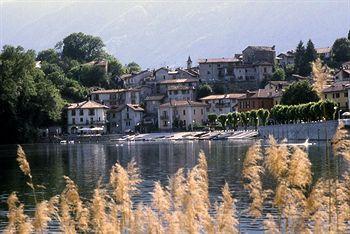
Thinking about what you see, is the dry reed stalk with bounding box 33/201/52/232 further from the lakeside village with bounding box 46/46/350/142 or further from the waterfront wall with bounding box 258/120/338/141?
the lakeside village with bounding box 46/46/350/142

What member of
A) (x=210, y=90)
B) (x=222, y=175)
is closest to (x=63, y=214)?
(x=222, y=175)

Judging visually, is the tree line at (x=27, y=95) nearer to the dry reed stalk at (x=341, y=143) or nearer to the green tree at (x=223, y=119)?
the green tree at (x=223, y=119)

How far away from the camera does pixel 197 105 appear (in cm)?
12900

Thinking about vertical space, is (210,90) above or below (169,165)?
above

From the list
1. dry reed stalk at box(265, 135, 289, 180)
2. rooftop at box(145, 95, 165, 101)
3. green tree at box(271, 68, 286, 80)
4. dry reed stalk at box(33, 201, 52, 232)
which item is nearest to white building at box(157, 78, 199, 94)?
rooftop at box(145, 95, 165, 101)

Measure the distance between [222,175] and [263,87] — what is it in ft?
323

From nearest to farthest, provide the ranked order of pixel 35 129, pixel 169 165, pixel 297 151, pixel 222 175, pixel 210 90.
Answer: pixel 297 151
pixel 222 175
pixel 169 165
pixel 35 129
pixel 210 90

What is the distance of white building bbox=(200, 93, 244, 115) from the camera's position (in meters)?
130

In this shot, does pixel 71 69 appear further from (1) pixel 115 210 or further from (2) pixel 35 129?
(1) pixel 115 210

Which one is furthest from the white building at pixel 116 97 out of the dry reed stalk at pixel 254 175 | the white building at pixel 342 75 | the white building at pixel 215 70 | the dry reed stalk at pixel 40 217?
the dry reed stalk at pixel 254 175

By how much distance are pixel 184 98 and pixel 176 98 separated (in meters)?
1.41

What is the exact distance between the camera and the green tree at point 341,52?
441ft

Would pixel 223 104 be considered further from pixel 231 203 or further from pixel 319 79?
pixel 231 203

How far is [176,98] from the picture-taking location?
448ft
